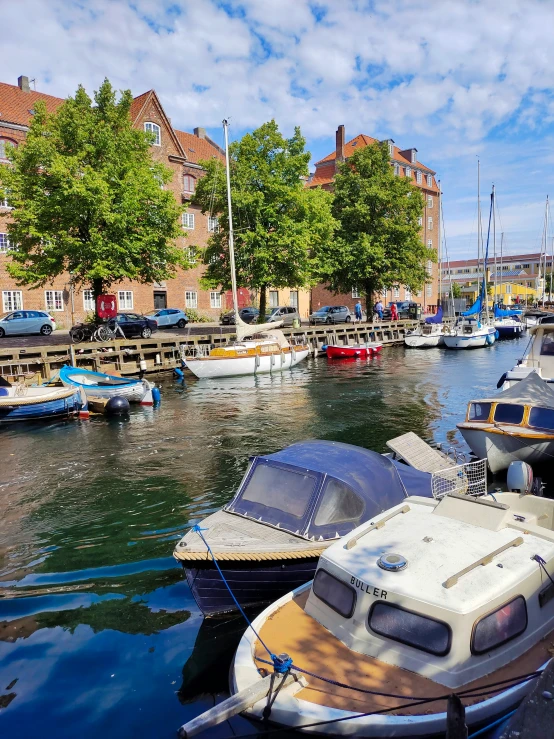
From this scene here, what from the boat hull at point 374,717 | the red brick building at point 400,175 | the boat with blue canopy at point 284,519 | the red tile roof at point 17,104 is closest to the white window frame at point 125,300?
the red tile roof at point 17,104

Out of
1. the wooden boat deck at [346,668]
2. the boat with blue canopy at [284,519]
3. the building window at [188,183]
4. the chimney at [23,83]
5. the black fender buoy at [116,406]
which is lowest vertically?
the black fender buoy at [116,406]

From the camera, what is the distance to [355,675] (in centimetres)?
570

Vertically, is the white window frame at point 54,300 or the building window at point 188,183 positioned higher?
the building window at point 188,183

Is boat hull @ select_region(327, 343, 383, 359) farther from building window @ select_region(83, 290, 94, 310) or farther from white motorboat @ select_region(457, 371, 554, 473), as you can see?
white motorboat @ select_region(457, 371, 554, 473)

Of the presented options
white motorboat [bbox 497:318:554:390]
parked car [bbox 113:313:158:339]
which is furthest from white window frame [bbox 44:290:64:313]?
white motorboat [bbox 497:318:554:390]

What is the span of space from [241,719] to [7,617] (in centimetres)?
422

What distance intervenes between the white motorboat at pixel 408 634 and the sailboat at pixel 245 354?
24.4 m

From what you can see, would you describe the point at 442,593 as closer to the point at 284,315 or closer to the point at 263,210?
the point at 263,210

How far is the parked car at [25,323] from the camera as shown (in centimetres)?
3672

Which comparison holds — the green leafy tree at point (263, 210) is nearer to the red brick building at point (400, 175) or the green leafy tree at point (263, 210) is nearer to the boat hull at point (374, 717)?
the red brick building at point (400, 175)

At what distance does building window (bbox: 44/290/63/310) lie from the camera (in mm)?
43250

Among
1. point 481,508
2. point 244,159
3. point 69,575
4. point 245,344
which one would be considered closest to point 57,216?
point 245,344

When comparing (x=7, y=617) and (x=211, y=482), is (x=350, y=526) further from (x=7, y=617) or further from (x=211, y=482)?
(x=211, y=482)

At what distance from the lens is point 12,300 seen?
41.2m
